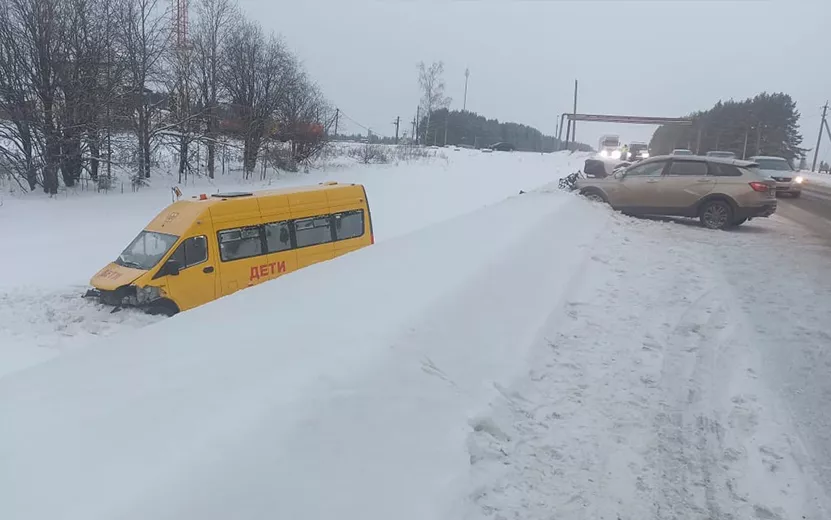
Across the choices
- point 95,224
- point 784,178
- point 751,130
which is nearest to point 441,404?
point 95,224

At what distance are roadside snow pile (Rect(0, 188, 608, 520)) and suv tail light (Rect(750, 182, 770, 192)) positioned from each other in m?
9.35

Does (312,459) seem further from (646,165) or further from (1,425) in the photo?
(646,165)

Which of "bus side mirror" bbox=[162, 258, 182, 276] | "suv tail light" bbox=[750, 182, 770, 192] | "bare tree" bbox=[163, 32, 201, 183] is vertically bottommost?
"bus side mirror" bbox=[162, 258, 182, 276]

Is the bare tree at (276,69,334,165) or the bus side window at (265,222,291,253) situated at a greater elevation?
the bare tree at (276,69,334,165)

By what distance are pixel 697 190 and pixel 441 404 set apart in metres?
11.3

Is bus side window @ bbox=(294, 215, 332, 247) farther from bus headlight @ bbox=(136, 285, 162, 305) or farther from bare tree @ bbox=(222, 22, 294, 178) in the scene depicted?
bare tree @ bbox=(222, 22, 294, 178)

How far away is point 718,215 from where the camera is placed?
12320 mm

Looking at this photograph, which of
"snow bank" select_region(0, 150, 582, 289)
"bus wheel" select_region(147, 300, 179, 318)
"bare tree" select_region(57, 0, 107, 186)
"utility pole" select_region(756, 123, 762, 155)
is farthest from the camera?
"utility pole" select_region(756, 123, 762, 155)

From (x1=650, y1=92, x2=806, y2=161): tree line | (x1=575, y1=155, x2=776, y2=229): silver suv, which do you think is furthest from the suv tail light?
(x1=650, y1=92, x2=806, y2=161): tree line

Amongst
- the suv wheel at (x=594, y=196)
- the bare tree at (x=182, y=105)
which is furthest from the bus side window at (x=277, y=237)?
the bare tree at (x=182, y=105)

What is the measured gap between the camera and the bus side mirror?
9.88m

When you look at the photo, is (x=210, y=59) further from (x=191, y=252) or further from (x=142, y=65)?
(x=191, y=252)

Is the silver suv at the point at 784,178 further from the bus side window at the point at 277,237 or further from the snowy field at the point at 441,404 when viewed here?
the bus side window at the point at 277,237

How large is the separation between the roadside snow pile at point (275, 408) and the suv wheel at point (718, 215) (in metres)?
8.73
